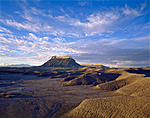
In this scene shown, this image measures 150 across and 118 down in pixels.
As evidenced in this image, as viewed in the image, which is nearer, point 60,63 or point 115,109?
point 115,109

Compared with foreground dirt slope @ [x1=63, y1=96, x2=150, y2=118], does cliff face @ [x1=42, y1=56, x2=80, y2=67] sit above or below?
above

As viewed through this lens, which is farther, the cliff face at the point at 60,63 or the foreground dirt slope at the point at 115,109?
the cliff face at the point at 60,63

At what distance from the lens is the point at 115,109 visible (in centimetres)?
596

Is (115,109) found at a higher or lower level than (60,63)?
lower

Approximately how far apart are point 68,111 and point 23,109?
2986 millimetres

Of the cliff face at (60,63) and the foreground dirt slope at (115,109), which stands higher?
the cliff face at (60,63)

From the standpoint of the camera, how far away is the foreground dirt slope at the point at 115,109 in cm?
541

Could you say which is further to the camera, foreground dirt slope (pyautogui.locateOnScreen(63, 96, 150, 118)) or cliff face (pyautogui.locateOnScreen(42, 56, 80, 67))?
cliff face (pyautogui.locateOnScreen(42, 56, 80, 67))

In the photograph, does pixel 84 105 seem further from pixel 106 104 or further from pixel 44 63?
pixel 44 63

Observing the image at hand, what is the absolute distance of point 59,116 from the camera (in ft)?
21.7

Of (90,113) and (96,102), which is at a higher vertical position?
(96,102)

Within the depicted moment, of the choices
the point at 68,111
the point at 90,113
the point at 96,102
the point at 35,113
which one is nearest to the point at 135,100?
the point at 96,102

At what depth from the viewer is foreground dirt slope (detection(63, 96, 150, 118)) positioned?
17.8ft

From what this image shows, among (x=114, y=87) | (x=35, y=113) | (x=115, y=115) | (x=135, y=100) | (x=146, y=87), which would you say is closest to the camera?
(x=115, y=115)
